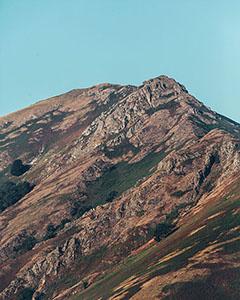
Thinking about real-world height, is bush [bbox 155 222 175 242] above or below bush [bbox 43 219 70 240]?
below

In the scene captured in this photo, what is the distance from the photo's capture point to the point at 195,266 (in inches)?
3533

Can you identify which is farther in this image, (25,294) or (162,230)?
(25,294)

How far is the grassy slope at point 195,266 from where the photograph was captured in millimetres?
81812

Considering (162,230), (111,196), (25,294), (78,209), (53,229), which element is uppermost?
(78,209)

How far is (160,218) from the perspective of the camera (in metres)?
145

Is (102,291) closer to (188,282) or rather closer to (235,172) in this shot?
(188,282)

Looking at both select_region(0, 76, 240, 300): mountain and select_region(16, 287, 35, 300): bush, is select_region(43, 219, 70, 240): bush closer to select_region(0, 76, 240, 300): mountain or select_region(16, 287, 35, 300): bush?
select_region(0, 76, 240, 300): mountain

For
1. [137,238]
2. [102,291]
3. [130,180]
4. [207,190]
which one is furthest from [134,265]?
[130,180]

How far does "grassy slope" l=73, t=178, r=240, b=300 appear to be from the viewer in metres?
81.8

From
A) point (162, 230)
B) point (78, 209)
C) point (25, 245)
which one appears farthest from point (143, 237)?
point (78, 209)

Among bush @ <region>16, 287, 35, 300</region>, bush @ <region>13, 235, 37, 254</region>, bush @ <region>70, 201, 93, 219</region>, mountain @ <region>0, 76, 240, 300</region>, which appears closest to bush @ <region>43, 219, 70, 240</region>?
mountain @ <region>0, 76, 240, 300</region>

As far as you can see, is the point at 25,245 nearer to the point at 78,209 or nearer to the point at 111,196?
the point at 78,209

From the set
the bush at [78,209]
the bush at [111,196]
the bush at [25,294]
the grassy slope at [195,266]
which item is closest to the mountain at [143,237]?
the bush at [25,294]

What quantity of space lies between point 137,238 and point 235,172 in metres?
34.7
